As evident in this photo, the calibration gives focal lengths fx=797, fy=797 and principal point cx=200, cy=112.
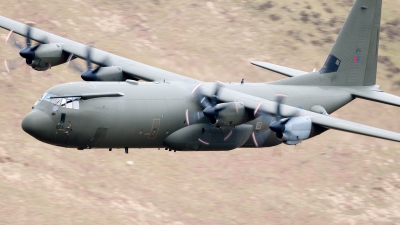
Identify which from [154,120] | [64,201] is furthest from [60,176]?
[154,120]

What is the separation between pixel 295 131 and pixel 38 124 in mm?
11570

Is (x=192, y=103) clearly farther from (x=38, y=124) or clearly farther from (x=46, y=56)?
(x=46, y=56)

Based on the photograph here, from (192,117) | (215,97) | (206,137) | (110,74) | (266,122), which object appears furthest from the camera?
(110,74)

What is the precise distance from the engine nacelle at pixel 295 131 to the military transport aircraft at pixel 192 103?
5 centimetres

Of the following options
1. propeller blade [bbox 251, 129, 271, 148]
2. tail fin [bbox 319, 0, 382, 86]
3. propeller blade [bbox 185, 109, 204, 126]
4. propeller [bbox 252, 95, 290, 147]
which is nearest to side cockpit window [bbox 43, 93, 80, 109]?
propeller blade [bbox 185, 109, 204, 126]

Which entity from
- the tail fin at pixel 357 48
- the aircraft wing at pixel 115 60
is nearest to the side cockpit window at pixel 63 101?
the aircraft wing at pixel 115 60

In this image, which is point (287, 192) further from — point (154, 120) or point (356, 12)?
point (154, 120)

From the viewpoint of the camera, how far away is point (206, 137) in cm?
4000

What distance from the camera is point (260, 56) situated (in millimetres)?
69000

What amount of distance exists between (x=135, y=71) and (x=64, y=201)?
10.7m

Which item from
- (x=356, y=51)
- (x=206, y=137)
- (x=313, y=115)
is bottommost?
(x=206, y=137)

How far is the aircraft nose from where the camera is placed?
35406 millimetres

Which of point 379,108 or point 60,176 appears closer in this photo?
point 60,176

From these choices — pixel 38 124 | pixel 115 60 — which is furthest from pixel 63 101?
pixel 115 60
